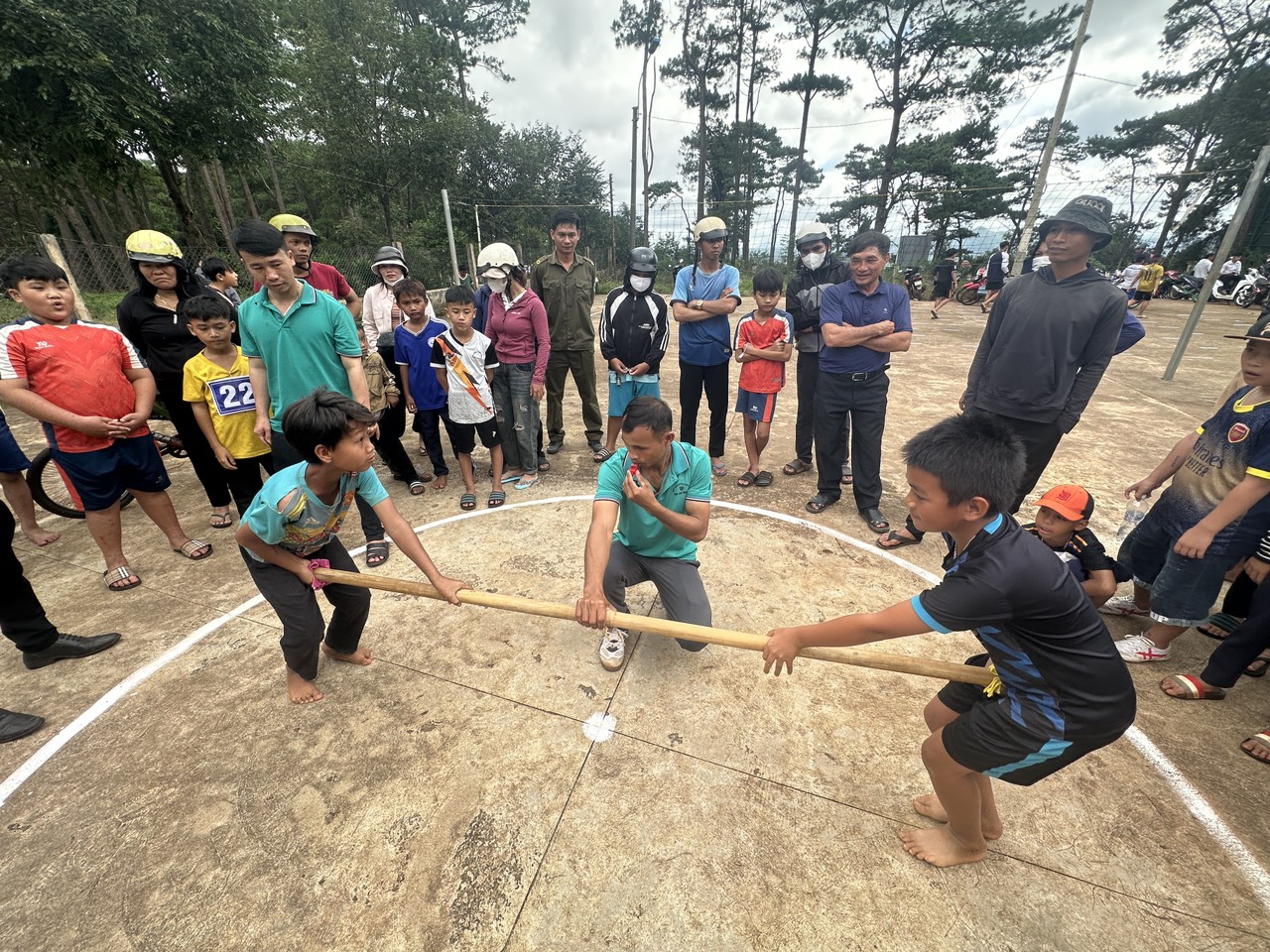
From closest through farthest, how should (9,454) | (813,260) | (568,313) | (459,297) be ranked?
(9,454) < (459,297) < (813,260) < (568,313)

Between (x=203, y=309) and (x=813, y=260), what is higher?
(x=813, y=260)

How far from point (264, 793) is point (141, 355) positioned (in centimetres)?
340

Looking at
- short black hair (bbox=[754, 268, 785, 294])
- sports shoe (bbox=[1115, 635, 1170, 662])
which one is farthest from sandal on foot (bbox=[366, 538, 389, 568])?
sports shoe (bbox=[1115, 635, 1170, 662])

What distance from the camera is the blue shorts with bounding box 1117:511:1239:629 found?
2.50 metres

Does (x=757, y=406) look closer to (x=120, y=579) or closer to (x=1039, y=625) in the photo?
(x=1039, y=625)

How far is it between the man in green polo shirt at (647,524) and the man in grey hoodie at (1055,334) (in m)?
1.88

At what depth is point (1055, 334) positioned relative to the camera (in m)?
3.07

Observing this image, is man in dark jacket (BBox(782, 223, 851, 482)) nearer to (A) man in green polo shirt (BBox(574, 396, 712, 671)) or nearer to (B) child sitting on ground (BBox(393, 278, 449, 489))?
(A) man in green polo shirt (BBox(574, 396, 712, 671))

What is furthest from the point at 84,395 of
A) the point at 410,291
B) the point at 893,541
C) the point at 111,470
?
the point at 893,541

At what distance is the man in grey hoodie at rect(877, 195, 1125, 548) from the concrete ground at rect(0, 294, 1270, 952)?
1346 millimetres

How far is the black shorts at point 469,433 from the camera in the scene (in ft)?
14.7

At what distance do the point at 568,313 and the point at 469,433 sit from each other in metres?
1.63

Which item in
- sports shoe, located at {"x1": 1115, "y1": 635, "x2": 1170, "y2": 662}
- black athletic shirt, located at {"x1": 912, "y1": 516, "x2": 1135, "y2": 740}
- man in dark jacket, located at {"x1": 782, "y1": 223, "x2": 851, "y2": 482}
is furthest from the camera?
man in dark jacket, located at {"x1": 782, "y1": 223, "x2": 851, "y2": 482}

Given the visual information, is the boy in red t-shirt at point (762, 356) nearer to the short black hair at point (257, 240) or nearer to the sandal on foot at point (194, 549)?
the short black hair at point (257, 240)
